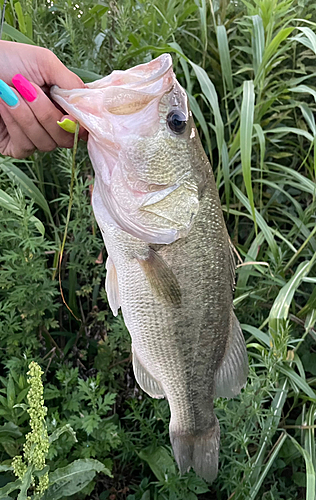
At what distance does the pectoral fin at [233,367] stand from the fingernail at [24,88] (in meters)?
0.66

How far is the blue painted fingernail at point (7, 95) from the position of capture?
67cm

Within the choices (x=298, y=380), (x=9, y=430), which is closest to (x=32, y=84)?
(x=9, y=430)

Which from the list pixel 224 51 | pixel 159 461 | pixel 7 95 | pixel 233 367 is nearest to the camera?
pixel 7 95

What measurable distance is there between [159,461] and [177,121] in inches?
43.1

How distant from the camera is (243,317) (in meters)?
1.48

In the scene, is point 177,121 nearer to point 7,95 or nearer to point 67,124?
point 67,124

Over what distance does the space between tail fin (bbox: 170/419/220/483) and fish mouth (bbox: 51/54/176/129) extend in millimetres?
761

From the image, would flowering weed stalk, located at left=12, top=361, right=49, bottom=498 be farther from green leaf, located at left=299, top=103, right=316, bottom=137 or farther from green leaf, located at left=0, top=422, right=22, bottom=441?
green leaf, located at left=299, top=103, right=316, bottom=137

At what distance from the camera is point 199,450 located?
3.19 ft

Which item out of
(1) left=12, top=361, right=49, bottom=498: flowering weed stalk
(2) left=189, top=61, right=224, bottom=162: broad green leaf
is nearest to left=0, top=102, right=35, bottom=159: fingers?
(1) left=12, top=361, right=49, bottom=498: flowering weed stalk

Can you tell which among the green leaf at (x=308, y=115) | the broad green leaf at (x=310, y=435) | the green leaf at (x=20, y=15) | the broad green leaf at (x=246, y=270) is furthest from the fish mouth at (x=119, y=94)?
the broad green leaf at (x=310, y=435)

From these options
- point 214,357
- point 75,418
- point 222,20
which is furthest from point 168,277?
point 222,20

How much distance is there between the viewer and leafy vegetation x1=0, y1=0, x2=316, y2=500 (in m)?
1.13

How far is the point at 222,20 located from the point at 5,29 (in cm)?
106
